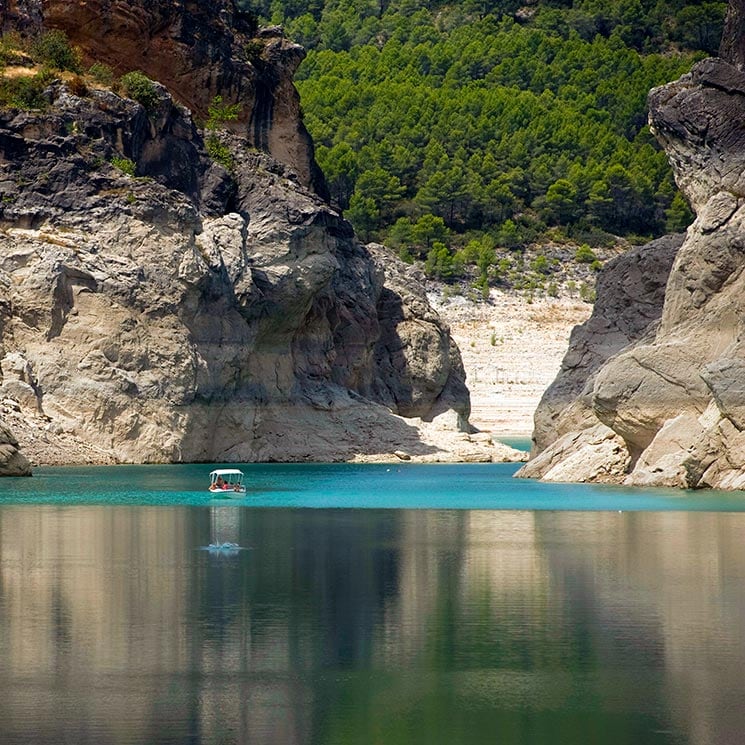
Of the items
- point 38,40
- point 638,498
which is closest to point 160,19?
point 38,40

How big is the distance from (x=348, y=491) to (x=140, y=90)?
111 feet

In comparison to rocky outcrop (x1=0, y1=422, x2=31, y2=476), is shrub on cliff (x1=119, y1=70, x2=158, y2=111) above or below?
above

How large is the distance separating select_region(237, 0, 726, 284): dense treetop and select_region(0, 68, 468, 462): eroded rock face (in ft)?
181

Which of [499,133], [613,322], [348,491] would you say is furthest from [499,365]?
[348,491]

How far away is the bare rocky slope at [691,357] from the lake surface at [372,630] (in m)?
10.5

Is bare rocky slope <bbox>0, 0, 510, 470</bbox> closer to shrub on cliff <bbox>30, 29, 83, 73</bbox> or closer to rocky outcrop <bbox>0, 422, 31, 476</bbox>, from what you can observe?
shrub on cliff <bbox>30, 29, 83, 73</bbox>

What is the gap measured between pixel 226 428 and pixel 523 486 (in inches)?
1097

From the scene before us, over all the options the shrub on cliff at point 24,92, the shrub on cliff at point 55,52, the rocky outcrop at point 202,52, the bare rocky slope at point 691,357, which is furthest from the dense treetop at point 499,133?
the bare rocky slope at point 691,357

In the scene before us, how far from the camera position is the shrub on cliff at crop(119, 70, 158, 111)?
8588 centimetres

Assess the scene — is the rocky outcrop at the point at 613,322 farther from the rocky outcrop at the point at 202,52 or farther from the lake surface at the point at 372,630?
the rocky outcrop at the point at 202,52

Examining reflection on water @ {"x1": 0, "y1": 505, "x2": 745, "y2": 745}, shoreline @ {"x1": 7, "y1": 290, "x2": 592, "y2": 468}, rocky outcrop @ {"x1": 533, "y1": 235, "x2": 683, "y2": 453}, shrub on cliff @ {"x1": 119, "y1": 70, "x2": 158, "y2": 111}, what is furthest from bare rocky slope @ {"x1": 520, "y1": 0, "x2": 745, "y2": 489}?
shrub on cliff @ {"x1": 119, "y1": 70, "x2": 158, "y2": 111}

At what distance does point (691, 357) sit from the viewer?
2215 inches

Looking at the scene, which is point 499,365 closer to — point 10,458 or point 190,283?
point 190,283

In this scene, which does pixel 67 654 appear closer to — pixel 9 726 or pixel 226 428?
pixel 9 726
